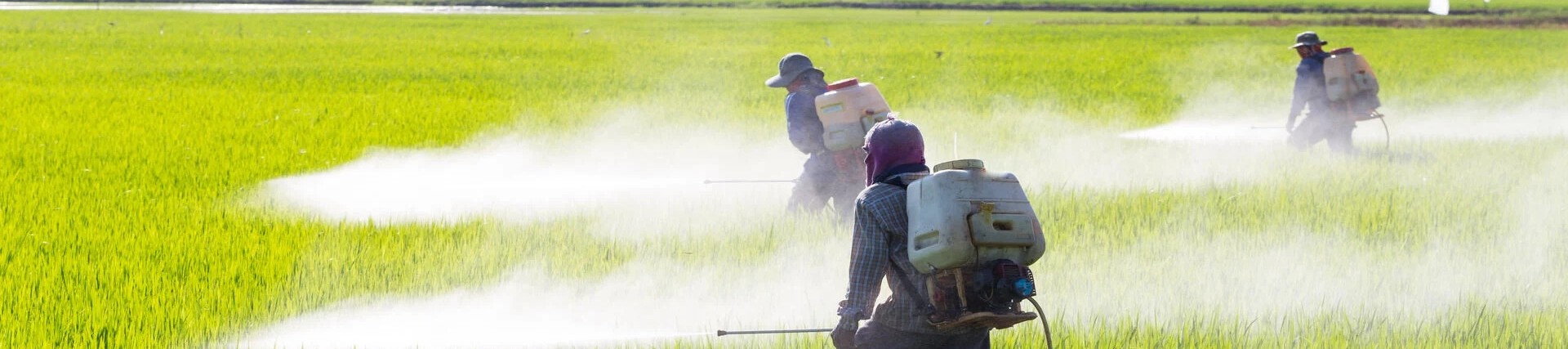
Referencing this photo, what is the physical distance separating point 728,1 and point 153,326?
56.3m

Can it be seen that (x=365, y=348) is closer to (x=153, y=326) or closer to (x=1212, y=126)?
(x=153, y=326)

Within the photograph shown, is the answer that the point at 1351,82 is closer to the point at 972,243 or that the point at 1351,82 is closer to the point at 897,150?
the point at 897,150

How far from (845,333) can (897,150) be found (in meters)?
0.46

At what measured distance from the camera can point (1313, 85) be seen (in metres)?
11.6

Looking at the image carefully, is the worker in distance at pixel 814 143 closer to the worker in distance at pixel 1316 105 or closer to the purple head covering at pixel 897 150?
the purple head covering at pixel 897 150

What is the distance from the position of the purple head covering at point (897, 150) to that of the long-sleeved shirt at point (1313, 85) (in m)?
8.30

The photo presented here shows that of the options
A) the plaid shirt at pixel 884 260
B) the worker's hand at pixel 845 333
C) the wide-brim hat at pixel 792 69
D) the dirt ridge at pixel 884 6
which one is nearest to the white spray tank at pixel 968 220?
the plaid shirt at pixel 884 260

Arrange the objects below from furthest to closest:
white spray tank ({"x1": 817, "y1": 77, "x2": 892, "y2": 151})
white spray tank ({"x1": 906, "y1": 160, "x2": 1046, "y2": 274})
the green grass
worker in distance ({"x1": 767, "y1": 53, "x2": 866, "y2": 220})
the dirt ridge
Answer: the dirt ridge < worker in distance ({"x1": 767, "y1": 53, "x2": 866, "y2": 220}) < white spray tank ({"x1": 817, "y1": 77, "x2": 892, "y2": 151}) < the green grass < white spray tank ({"x1": 906, "y1": 160, "x2": 1046, "y2": 274})

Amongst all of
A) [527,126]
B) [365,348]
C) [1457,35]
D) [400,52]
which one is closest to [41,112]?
[527,126]

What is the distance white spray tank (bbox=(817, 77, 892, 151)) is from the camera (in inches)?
256

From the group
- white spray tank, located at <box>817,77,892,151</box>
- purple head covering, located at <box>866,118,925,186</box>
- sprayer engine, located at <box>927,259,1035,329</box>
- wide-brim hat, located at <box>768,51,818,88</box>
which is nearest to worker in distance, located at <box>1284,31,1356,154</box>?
wide-brim hat, located at <box>768,51,818,88</box>

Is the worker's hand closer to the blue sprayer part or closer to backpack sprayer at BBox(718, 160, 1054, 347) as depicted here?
backpack sprayer at BBox(718, 160, 1054, 347)

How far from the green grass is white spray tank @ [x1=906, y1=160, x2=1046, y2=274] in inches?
62.5

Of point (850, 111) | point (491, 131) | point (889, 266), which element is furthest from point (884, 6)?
point (889, 266)
